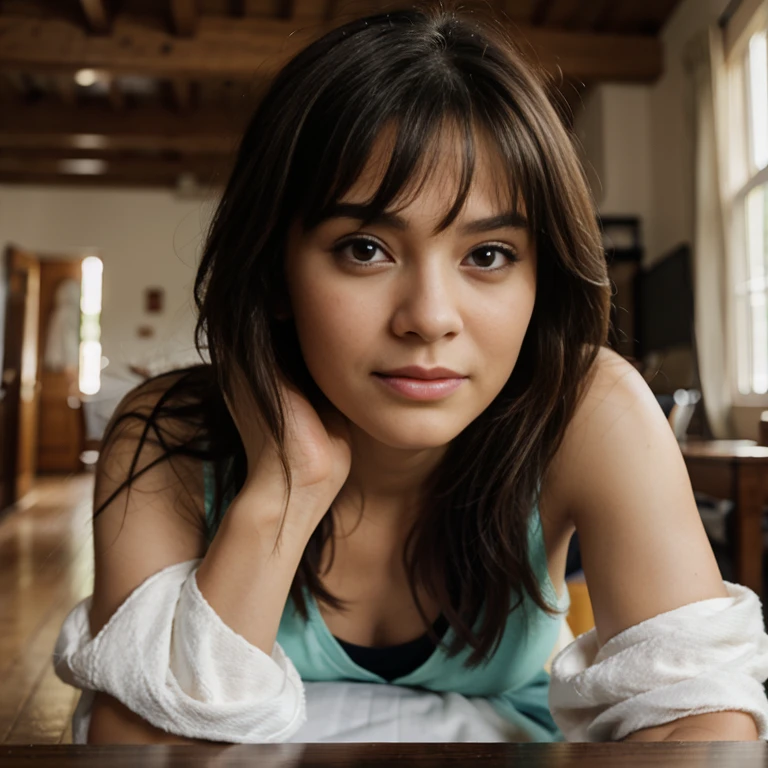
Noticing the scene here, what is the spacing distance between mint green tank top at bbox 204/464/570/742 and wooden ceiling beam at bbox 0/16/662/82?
188 inches

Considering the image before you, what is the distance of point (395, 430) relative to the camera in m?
0.69

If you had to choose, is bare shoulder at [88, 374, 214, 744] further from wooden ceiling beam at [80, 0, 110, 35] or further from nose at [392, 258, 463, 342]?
wooden ceiling beam at [80, 0, 110, 35]

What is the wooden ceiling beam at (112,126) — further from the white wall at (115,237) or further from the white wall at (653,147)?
the white wall at (653,147)

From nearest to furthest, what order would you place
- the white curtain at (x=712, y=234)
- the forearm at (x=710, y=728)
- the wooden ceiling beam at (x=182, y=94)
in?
1. the forearm at (x=710, y=728)
2. the white curtain at (x=712, y=234)
3. the wooden ceiling beam at (x=182, y=94)

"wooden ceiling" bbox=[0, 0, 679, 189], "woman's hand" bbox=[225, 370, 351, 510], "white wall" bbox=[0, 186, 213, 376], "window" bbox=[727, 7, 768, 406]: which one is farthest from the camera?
"white wall" bbox=[0, 186, 213, 376]

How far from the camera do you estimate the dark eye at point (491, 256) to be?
696mm

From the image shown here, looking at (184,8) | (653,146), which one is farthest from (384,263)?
(653,146)

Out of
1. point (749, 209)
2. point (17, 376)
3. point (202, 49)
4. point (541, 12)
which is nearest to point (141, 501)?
point (749, 209)

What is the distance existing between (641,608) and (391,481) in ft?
0.97

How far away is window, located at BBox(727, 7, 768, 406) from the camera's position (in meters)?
3.82

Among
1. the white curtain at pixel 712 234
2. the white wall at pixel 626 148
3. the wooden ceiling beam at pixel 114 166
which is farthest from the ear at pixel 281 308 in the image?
the wooden ceiling beam at pixel 114 166

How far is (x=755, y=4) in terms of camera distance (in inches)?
147

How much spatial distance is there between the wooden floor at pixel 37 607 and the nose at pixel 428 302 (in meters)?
0.46

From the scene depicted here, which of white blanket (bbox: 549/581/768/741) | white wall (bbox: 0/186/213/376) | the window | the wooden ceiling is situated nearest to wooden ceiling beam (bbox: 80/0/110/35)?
the wooden ceiling
